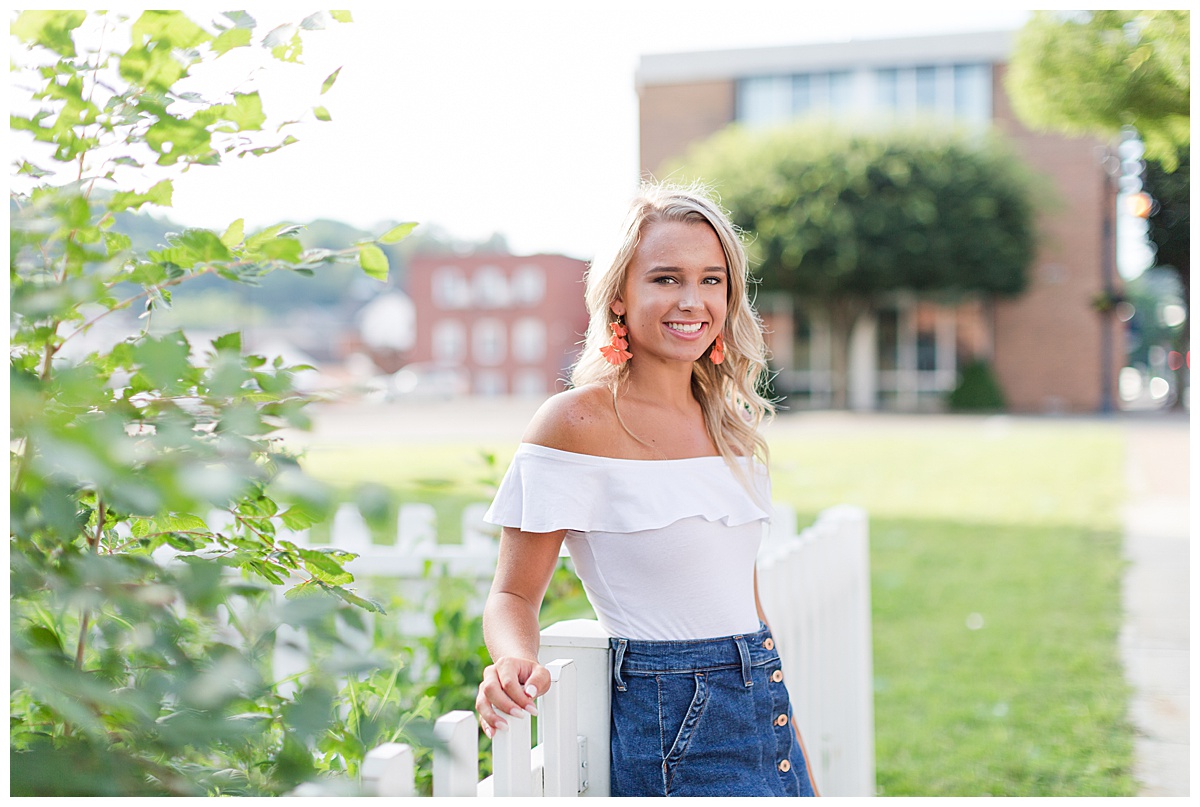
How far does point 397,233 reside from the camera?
1.28m

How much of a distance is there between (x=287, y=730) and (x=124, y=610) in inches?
7.1

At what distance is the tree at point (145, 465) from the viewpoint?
0.85 m

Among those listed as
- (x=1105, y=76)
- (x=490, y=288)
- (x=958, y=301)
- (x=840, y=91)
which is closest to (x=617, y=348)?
(x=1105, y=76)

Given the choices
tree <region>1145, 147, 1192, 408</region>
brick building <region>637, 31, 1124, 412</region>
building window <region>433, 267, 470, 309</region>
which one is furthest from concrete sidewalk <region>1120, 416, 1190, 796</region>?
building window <region>433, 267, 470, 309</region>

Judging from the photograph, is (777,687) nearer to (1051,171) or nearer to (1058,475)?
(1058,475)

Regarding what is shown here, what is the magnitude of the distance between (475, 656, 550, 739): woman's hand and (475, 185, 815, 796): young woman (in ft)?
0.14

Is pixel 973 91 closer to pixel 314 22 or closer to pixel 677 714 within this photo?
pixel 677 714

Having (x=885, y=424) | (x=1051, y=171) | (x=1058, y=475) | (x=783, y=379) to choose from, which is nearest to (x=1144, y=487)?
(x=1058, y=475)

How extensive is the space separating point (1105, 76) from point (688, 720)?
3588mm

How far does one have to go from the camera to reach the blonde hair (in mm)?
1925

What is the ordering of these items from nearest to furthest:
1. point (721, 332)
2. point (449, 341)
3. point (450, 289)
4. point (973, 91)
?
point (721, 332)
point (973, 91)
point (450, 289)
point (449, 341)

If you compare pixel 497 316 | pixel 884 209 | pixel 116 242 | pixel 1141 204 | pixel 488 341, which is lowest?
pixel 116 242

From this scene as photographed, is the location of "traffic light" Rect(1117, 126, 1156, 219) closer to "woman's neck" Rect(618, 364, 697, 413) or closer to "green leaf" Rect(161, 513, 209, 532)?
"woman's neck" Rect(618, 364, 697, 413)

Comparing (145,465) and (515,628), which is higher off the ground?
(145,465)
